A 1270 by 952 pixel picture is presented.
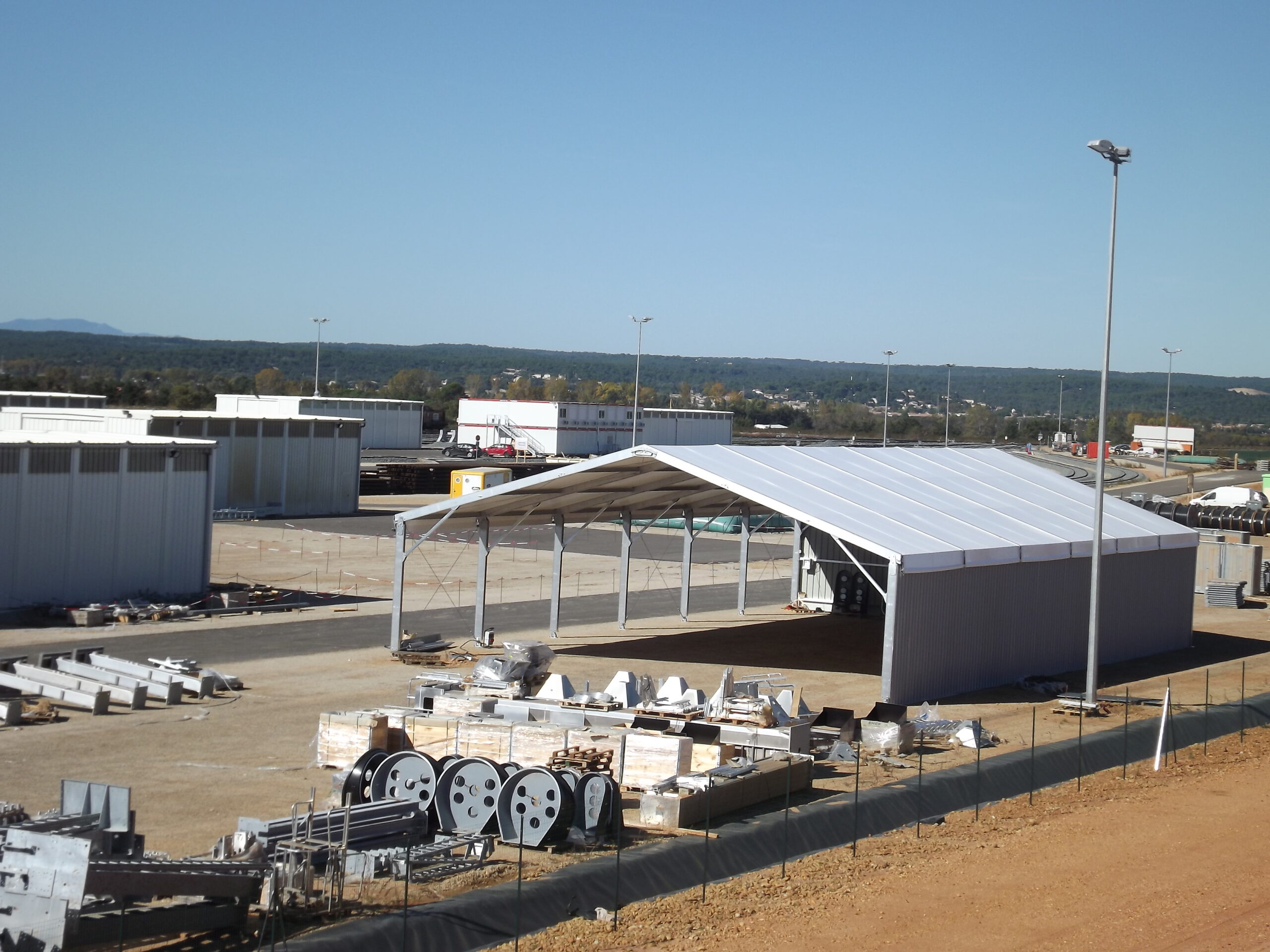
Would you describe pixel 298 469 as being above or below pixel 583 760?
above

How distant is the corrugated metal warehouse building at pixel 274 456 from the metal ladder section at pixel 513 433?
50.2 m

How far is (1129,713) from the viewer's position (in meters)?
27.7

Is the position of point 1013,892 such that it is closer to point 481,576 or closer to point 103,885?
point 103,885

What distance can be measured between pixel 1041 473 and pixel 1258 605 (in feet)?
48.0

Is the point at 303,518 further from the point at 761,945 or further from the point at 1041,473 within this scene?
the point at 761,945

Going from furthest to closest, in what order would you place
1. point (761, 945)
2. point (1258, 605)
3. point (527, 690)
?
point (1258, 605)
point (527, 690)
point (761, 945)

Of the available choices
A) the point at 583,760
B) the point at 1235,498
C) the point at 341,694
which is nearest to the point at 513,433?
the point at 1235,498

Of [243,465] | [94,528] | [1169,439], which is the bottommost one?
[94,528]

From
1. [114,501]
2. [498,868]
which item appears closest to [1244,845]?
[498,868]

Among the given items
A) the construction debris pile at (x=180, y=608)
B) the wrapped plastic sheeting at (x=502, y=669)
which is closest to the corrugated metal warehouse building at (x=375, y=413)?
the construction debris pile at (x=180, y=608)

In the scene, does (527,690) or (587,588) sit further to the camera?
(587,588)

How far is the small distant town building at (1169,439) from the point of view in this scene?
177m

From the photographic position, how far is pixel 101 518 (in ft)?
127

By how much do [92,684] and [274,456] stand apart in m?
41.2
